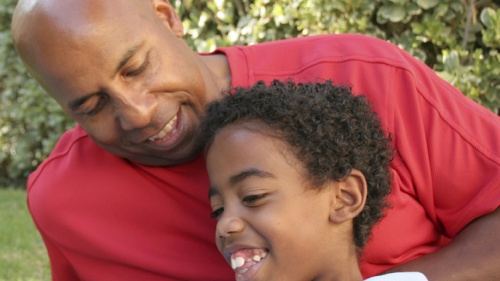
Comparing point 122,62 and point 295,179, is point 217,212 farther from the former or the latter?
point 122,62

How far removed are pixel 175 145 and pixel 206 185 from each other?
0.22m

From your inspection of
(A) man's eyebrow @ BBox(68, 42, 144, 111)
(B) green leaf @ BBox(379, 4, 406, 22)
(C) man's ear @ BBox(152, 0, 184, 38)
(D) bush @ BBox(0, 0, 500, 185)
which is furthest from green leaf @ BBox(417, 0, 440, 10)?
(A) man's eyebrow @ BBox(68, 42, 144, 111)

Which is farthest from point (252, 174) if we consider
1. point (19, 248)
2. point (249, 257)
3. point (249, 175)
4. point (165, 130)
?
point (19, 248)

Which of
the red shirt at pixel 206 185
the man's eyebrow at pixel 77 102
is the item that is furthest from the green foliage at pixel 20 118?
the man's eyebrow at pixel 77 102

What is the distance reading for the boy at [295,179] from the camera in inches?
→ 94.3

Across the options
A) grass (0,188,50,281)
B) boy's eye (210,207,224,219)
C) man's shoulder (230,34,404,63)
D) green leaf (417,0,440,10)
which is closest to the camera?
boy's eye (210,207,224,219)

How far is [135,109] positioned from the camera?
255cm

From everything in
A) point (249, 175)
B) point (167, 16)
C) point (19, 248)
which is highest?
point (167, 16)

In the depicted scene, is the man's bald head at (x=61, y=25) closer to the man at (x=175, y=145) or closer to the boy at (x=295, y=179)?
the man at (x=175, y=145)

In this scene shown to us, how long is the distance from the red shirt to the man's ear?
204mm

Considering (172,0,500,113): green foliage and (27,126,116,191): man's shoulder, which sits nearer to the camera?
(27,126,116,191): man's shoulder

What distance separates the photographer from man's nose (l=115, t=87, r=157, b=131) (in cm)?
254

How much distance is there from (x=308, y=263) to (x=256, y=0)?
10.0ft

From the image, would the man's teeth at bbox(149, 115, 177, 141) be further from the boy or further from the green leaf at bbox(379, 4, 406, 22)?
the green leaf at bbox(379, 4, 406, 22)
